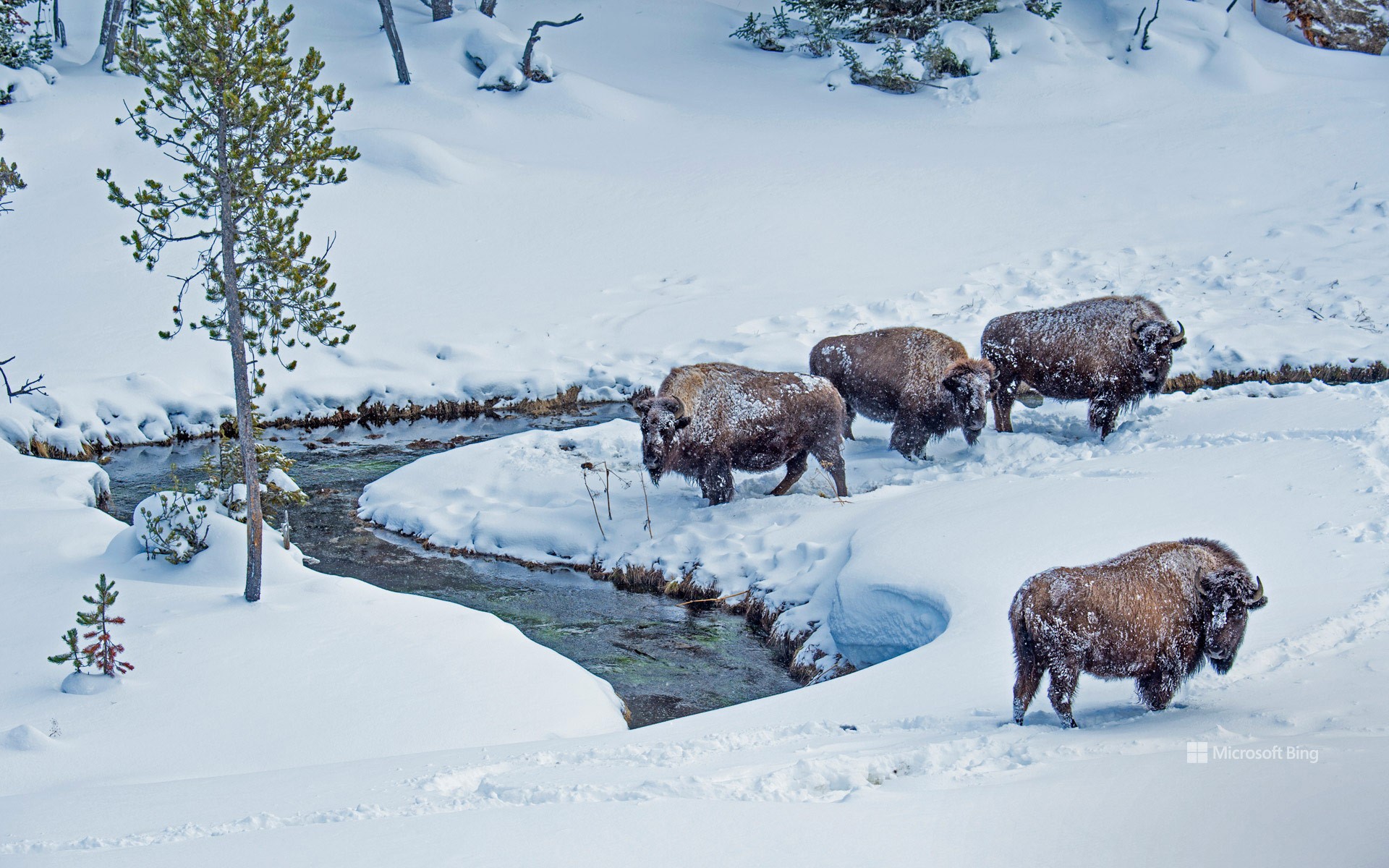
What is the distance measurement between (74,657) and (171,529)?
2484 millimetres

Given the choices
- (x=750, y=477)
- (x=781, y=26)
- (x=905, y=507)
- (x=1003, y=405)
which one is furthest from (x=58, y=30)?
(x=905, y=507)

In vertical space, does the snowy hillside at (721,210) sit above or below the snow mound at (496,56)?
below

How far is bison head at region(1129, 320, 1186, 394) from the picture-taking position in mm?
11180

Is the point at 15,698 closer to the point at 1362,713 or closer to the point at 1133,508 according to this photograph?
the point at 1362,713

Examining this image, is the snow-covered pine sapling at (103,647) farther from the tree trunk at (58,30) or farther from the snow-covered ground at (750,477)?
the tree trunk at (58,30)

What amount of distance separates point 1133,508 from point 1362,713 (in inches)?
180

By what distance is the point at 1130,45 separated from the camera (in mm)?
30375

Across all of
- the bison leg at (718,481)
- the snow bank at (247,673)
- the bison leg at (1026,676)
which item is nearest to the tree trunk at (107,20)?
the snow bank at (247,673)

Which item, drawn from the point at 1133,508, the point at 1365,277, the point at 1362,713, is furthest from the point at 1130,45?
the point at 1362,713

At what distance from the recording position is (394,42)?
2889 centimetres

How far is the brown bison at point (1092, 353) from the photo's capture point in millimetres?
11352

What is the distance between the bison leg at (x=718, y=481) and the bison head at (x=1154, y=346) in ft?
15.1

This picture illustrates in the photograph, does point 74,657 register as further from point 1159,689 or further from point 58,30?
point 58,30

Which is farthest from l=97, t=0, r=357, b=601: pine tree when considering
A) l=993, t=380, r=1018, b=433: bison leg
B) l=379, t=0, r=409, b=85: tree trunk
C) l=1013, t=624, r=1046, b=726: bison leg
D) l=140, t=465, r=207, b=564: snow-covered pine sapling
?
l=379, t=0, r=409, b=85: tree trunk
